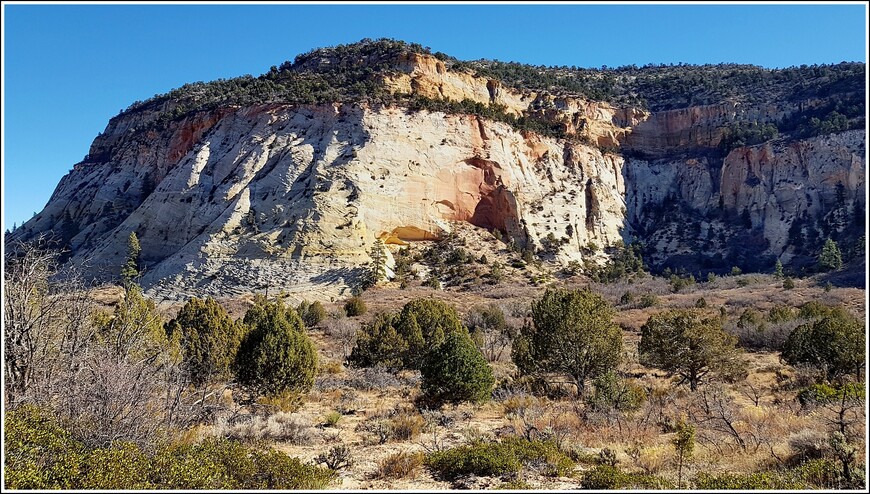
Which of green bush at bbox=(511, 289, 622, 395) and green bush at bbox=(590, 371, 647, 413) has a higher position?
green bush at bbox=(511, 289, 622, 395)

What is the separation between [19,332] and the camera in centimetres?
732

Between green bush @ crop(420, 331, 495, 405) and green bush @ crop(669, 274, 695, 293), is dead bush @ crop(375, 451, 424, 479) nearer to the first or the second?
green bush @ crop(420, 331, 495, 405)

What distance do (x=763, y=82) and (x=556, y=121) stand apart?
3119 cm

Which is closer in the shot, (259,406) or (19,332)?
(19,332)

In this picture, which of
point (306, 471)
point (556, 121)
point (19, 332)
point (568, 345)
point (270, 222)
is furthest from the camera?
point (556, 121)

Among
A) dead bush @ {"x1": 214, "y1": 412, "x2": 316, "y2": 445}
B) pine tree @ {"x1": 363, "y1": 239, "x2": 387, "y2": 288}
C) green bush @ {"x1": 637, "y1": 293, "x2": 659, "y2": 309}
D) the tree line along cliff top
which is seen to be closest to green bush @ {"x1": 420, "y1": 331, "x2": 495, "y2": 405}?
dead bush @ {"x1": 214, "y1": 412, "x2": 316, "y2": 445}

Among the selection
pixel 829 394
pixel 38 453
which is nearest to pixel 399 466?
pixel 38 453

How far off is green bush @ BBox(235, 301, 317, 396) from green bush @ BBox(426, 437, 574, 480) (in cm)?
532

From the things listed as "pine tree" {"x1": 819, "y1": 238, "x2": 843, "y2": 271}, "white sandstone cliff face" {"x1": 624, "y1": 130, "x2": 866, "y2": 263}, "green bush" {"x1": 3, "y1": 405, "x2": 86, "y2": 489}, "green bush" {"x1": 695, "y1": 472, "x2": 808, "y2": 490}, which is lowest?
"green bush" {"x1": 695, "y1": 472, "x2": 808, "y2": 490}

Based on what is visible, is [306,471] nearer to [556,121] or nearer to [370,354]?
[370,354]

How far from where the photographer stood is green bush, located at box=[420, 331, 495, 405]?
38.7 ft

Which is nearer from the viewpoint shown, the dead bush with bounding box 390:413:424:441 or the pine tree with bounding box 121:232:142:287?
the dead bush with bounding box 390:413:424:441

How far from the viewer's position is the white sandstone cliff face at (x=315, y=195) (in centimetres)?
3797

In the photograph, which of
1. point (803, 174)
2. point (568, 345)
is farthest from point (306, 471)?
point (803, 174)
